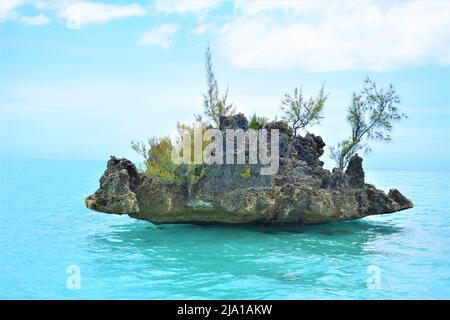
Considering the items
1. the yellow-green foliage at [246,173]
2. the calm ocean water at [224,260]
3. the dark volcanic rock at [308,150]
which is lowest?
the calm ocean water at [224,260]

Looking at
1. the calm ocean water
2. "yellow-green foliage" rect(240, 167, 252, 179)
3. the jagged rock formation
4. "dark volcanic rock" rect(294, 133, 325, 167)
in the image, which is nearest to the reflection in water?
the calm ocean water

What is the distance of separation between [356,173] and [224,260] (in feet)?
23.6

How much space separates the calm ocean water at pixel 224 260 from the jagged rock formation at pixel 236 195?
521 millimetres

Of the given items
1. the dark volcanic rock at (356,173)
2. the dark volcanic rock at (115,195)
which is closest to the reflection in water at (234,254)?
the dark volcanic rock at (115,195)

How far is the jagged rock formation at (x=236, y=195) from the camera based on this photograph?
1288 cm

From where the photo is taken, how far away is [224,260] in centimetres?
1018

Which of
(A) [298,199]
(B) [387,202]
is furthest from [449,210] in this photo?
(A) [298,199]

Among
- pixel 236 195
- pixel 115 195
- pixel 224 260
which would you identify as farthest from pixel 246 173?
pixel 115 195

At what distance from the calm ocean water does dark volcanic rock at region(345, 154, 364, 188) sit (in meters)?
1.61

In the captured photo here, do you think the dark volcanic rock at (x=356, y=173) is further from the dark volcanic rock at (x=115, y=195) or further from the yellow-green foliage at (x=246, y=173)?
the dark volcanic rock at (x=115, y=195)
